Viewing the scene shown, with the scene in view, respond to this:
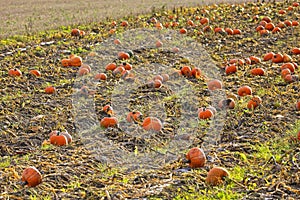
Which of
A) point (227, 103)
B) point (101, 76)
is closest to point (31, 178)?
point (227, 103)

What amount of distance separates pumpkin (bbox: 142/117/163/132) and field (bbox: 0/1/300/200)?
16 mm

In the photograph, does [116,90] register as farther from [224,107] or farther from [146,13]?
[146,13]

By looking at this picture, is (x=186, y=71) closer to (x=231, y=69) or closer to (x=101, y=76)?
(x=231, y=69)

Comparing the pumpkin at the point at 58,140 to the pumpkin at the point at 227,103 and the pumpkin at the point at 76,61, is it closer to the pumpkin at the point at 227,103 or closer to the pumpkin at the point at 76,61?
the pumpkin at the point at 227,103

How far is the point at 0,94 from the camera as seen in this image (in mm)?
7648

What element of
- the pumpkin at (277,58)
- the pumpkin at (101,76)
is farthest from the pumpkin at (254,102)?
the pumpkin at (101,76)

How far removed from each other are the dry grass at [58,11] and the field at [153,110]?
51.7 inches

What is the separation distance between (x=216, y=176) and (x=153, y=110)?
2.36 m

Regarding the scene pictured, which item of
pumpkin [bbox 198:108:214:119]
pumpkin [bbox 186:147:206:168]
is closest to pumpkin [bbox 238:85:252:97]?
pumpkin [bbox 198:108:214:119]

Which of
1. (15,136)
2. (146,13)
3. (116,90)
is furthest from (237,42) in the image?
(15,136)

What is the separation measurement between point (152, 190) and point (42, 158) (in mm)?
1404

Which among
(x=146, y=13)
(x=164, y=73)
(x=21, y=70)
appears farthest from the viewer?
(x=146, y=13)

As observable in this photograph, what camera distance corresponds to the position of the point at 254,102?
6293 mm

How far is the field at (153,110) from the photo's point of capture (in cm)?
450
